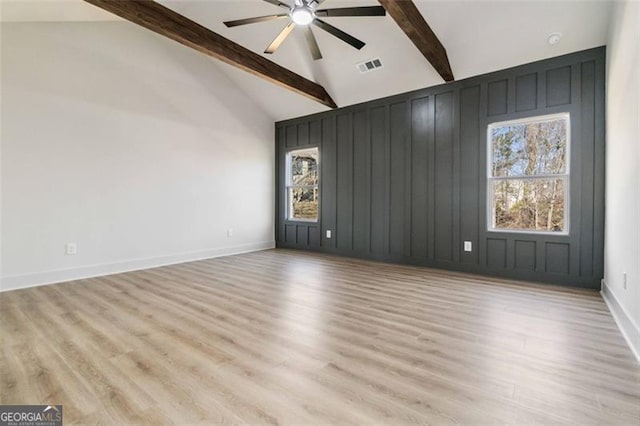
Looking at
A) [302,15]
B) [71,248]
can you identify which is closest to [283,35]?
[302,15]

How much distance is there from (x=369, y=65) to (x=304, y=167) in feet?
8.04

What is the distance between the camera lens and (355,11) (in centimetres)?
298

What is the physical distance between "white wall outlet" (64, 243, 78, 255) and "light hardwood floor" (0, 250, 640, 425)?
584mm

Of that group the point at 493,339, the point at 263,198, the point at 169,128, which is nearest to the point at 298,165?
the point at 263,198

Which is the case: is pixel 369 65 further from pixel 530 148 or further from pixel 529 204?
pixel 529 204

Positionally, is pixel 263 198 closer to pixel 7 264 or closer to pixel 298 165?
pixel 298 165

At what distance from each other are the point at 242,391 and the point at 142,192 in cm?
396

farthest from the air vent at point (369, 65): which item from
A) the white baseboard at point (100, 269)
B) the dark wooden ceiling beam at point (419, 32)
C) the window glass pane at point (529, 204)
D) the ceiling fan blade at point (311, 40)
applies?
the white baseboard at point (100, 269)

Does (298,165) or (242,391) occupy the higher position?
(298,165)

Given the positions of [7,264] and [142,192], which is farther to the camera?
[142,192]

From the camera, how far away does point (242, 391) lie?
1636 mm

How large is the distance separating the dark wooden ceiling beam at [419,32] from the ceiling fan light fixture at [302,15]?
0.66m

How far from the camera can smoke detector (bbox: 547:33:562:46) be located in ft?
11.5

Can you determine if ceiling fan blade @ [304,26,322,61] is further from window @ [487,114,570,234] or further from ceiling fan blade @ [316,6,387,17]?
window @ [487,114,570,234]
